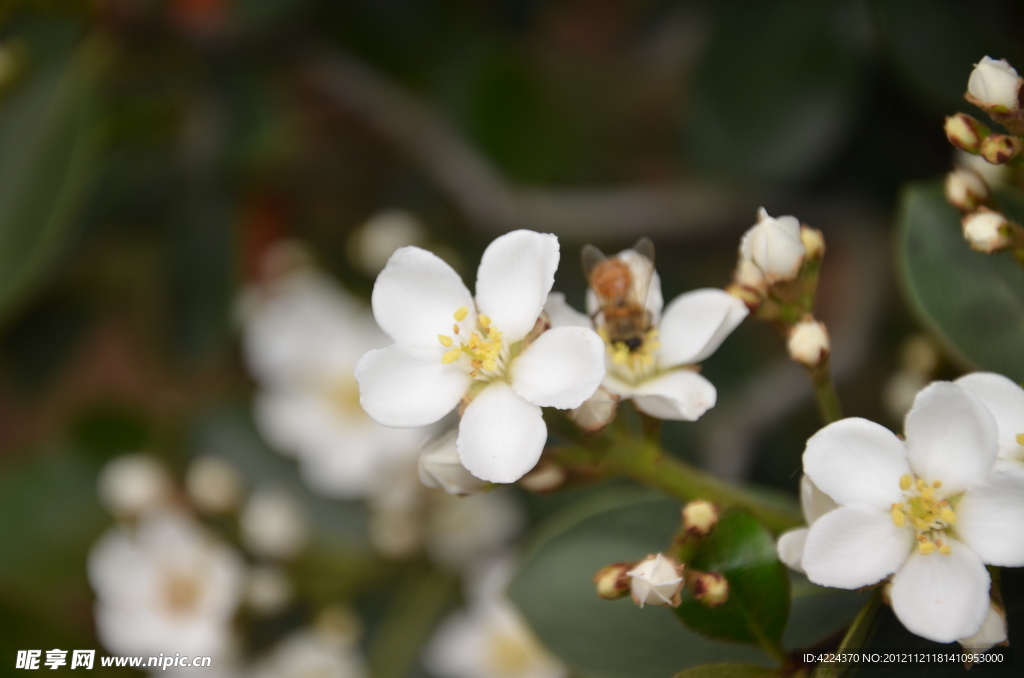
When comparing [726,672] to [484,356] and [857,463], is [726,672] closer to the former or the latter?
[857,463]

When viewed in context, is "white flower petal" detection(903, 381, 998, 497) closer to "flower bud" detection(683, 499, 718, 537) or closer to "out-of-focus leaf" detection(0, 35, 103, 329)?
"flower bud" detection(683, 499, 718, 537)

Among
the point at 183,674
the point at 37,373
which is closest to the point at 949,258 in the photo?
the point at 183,674

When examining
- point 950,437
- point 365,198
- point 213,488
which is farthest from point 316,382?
point 950,437

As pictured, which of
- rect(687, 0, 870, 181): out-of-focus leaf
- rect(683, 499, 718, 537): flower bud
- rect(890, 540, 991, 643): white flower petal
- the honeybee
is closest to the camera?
rect(890, 540, 991, 643): white flower petal

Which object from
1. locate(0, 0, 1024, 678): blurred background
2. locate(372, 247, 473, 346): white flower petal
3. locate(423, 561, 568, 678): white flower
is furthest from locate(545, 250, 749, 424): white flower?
locate(423, 561, 568, 678): white flower

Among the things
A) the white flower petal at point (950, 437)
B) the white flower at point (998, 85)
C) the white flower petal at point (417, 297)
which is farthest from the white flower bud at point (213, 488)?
the white flower at point (998, 85)

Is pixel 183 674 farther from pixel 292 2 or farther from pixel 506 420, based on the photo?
pixel 292 2
